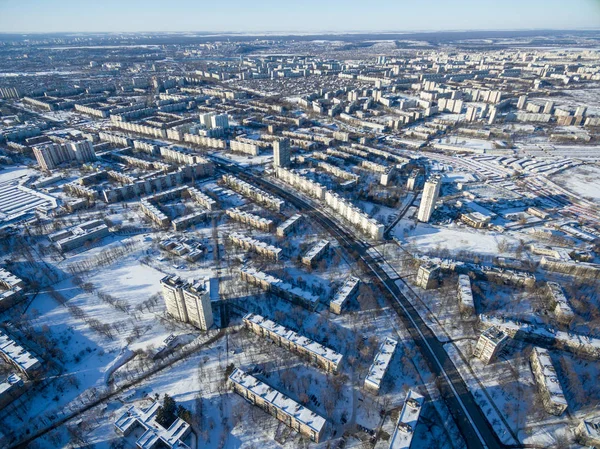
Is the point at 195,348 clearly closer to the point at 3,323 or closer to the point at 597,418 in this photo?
the point at 3,323

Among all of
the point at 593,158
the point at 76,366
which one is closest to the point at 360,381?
the point at 76,366

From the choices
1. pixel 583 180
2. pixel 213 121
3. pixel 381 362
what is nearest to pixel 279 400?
pixel 381 362

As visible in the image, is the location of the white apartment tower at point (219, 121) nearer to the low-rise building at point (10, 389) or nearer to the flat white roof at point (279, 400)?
the low-rise building at point (10, 389)

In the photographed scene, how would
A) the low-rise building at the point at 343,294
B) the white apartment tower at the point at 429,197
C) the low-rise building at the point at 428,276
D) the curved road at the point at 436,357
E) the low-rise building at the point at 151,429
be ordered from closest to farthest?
1. the low-rise building at the point at 151,429
2. the curved road at the point at 436,357
3. the low-rise building at the point at 343,294
4. the low-rise building at the point at 428,276
5. the white apartment tower at the point at 429,197

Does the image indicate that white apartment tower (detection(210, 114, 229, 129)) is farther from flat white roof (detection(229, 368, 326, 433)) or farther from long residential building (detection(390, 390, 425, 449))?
long residential building (detection(390, 390, 425, 449))

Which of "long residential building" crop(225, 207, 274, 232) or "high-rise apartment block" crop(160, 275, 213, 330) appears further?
"long residential building" crop(225, 207, 274, 232)

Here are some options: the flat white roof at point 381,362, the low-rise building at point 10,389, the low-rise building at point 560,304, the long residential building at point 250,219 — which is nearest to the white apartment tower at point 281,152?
the long residential building at point 250,219

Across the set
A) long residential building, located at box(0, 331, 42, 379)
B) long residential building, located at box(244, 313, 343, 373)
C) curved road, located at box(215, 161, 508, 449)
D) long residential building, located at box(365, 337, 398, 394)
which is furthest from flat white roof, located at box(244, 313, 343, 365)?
long residential building, located at box(0, 331, 42, 379)
